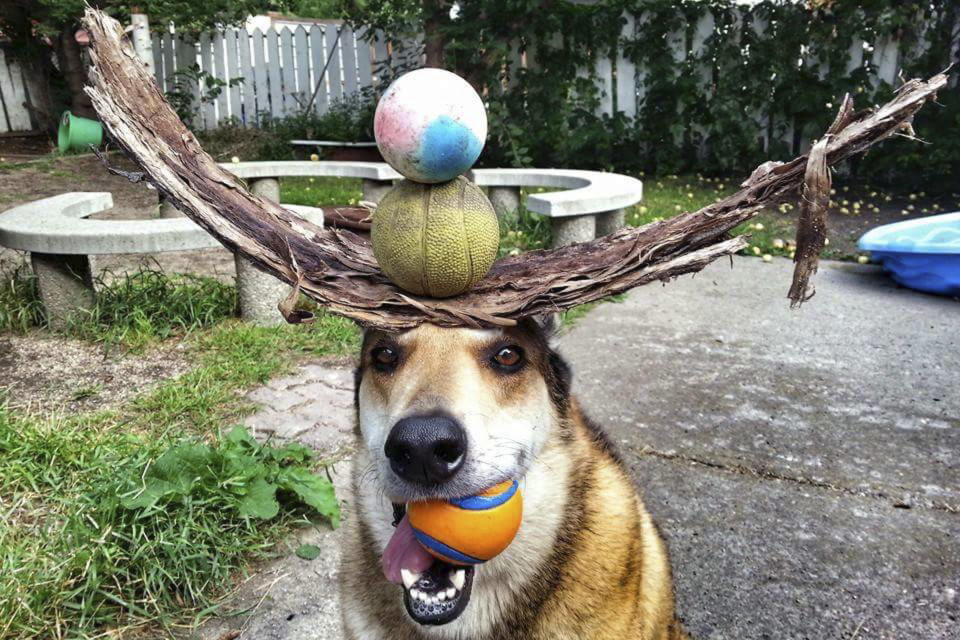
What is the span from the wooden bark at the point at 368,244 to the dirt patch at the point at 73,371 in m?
2.22

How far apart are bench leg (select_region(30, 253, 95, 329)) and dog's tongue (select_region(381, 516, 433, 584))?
3.88 meters

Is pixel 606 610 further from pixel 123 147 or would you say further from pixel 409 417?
pixel 123 147

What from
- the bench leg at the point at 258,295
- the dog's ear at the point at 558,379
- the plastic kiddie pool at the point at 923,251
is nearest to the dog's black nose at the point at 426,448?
the dog's ear at the point at 558,379

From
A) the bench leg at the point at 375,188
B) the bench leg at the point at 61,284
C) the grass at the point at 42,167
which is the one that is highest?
the grass at the point at 42,167

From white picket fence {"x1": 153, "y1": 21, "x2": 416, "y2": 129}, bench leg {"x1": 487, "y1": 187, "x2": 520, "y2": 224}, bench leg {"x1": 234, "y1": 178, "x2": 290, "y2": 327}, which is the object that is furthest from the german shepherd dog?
white picket fence {"x1": 153, "y1": 21, "x2": 416, "y2": 129}

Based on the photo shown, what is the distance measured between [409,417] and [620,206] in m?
4.96

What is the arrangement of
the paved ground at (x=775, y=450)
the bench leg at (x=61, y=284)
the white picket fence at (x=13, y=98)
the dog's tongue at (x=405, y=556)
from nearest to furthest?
the dog's tongue at (x=405, y=556) → the paved ground at (x=775, y=450) → the bench leg at (x=61, y=284) → the white picket fence at (x=13, y=98)

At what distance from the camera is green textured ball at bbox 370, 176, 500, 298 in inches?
67.3

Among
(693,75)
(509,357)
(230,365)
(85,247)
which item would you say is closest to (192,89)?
(693,75)

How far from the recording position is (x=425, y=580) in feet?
5.68

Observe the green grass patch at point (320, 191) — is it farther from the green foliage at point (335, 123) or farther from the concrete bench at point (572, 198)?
the concrete bench at point (572, 198)

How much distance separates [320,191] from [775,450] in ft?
24.1

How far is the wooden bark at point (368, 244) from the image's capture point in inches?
65.9

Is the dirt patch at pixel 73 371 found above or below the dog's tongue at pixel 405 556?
below
